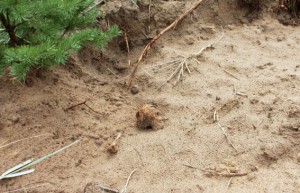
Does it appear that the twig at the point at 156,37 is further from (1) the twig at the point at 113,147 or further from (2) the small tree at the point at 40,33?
(1) the twig at the point at 113,147

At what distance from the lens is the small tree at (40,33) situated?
1893 millimetres

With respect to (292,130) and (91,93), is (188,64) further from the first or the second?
(292,130)

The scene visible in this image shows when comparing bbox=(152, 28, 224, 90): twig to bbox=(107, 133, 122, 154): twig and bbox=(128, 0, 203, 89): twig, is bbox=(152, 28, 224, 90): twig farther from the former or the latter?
bbox=(107, 133, 122, 154): twig

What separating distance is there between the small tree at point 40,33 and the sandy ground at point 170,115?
260 millimetres

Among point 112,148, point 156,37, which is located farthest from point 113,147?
point 156,37

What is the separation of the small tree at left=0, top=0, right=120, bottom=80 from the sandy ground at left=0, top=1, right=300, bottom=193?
260mm

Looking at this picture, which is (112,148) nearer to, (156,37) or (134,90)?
(134,90)

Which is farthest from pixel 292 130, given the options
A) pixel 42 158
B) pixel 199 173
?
pixel 42 158

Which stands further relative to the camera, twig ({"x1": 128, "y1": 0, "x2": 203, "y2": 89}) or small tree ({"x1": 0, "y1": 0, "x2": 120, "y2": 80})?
twig ({"x1": 128, "y1": 0, "x2": 203, "y2": 89})

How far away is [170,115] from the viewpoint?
7.76ft

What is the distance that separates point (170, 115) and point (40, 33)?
2.62ft

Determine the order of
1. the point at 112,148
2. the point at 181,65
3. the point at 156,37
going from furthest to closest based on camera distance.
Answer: the point at 156,37, the point at 181,65, the point at 112,148

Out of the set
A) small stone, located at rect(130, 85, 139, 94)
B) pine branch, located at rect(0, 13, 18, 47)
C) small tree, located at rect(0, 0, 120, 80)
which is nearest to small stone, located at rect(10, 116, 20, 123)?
small tree, located at rect(0, 0, 120, 80)

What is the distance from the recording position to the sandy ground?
6.45ft
